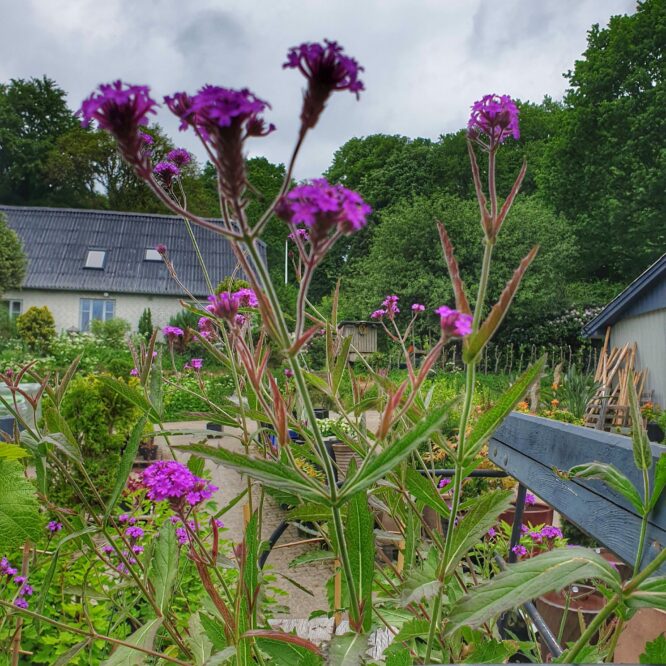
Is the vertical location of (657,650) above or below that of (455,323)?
below

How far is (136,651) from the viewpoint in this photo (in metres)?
0.87

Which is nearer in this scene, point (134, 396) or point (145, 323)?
point (134, 396)

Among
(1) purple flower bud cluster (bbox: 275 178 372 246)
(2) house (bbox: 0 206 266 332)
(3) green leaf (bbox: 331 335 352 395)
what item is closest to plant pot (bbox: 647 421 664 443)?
(3) green leaf (bbox: 331 335 352 395)

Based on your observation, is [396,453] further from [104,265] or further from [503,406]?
[104,265]

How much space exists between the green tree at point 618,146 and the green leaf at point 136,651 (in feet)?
72.0

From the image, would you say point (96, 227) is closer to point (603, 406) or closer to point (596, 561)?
point (603, 406)

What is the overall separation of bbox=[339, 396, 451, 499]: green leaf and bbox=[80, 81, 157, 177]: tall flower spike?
1.01 ft

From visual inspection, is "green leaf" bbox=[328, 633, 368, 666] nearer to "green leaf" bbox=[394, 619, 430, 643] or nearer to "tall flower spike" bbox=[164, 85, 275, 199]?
"green leaf" bbox=[394, 619, 430, 643]

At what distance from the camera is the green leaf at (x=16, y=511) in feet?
2.81

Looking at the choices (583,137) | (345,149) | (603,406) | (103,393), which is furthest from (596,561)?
(345,149)

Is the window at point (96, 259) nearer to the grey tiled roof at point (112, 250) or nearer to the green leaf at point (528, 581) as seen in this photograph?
the grey tiled roof at point (112, 250)

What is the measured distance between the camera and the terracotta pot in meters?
1.72

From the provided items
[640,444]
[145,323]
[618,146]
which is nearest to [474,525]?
[640,444]

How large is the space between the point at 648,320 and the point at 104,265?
1695 cm
